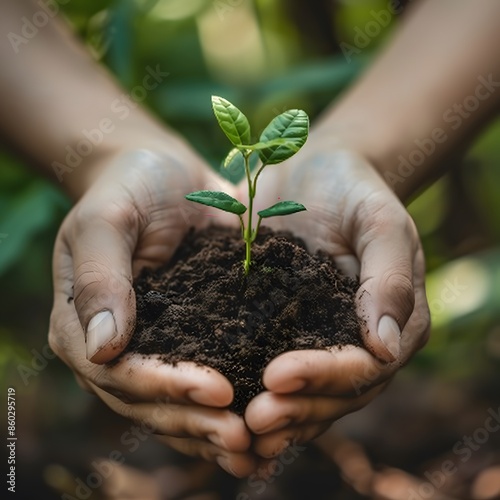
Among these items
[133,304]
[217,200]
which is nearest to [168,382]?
[133,304]

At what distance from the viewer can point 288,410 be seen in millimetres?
752

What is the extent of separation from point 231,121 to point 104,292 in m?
0.26

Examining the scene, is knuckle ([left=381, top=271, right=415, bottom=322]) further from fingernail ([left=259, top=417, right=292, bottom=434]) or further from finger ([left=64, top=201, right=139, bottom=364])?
finger ([left=64, top=201, right=139, bottom=364])

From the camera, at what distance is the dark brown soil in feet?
2.58

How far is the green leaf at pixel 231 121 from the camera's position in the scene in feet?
2.56

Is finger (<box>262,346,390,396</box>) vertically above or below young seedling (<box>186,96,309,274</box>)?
below

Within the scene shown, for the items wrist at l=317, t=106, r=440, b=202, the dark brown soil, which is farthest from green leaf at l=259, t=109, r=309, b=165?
wrist at l=317, t=106, r=440, b=202

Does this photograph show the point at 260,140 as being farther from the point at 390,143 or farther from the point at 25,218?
the point at 25,218

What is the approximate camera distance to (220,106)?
2.57 feet

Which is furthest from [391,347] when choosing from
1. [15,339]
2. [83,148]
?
[15,339]

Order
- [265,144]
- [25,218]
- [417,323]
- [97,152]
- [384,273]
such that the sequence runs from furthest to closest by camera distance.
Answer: [25,218], [97,152], [417,323], [384,273], [265,144]

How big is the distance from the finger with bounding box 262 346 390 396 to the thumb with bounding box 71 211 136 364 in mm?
191

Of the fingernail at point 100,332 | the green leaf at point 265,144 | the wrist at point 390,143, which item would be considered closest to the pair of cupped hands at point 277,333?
the fingernail at point 100,332

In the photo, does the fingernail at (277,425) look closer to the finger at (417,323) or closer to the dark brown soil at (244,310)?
the dark brown soil at (244,310)
